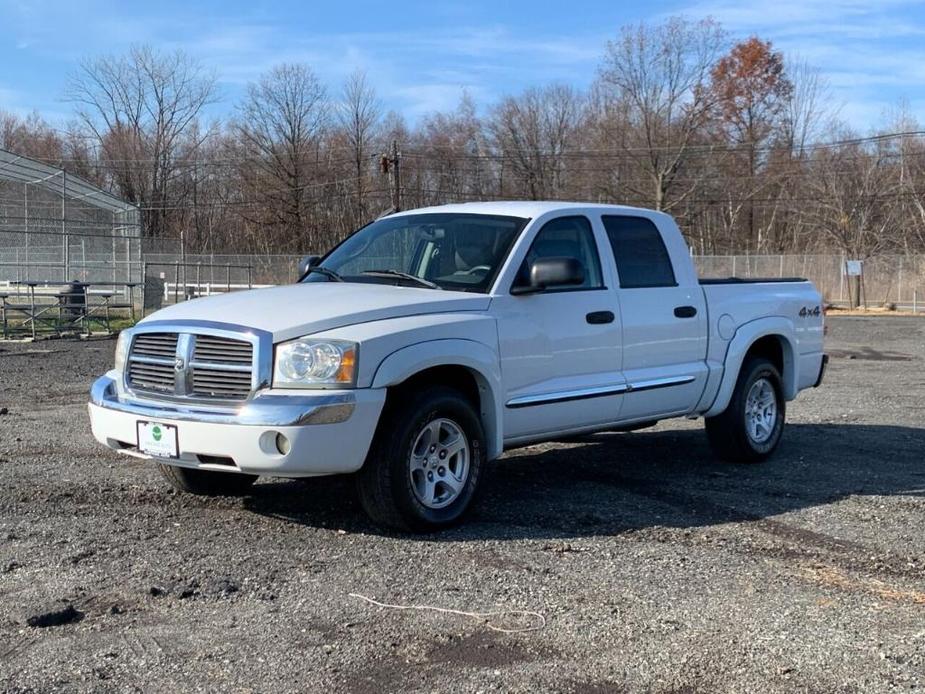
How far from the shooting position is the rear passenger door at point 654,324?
7250 mm

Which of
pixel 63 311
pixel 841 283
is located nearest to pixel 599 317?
pixel 63 311

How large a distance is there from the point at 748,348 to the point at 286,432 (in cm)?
424

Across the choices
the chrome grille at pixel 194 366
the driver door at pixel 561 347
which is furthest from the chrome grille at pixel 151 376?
the driver door at pixel 561 347

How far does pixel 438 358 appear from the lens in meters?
5.86

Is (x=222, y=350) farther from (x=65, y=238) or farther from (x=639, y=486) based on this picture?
(x=65, y=238)

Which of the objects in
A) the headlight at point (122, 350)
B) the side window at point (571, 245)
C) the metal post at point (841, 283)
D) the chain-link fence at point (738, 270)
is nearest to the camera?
the headlight at point (122, 350)

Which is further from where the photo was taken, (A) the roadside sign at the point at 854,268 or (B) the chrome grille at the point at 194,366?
(A) the roadside sign at the point at 854,268

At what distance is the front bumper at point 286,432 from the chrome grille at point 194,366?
0.41 feet

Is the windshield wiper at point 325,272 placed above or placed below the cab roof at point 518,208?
below

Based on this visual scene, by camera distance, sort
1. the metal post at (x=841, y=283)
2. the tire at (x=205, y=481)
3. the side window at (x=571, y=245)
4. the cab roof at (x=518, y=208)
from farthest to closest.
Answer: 1. the metal post at (x=841, y=283)
2. the cab roof at (x=518, y=208)
3. the side window at (x=571, y=245)
4. the tire at (x=205, y=481)

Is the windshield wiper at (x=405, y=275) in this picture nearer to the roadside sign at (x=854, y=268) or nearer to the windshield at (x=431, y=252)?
the windshield at (x=431, y=252)

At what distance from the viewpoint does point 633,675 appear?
396 centimetres

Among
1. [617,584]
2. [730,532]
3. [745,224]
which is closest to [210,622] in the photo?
[617,584]

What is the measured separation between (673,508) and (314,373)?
2574mm
